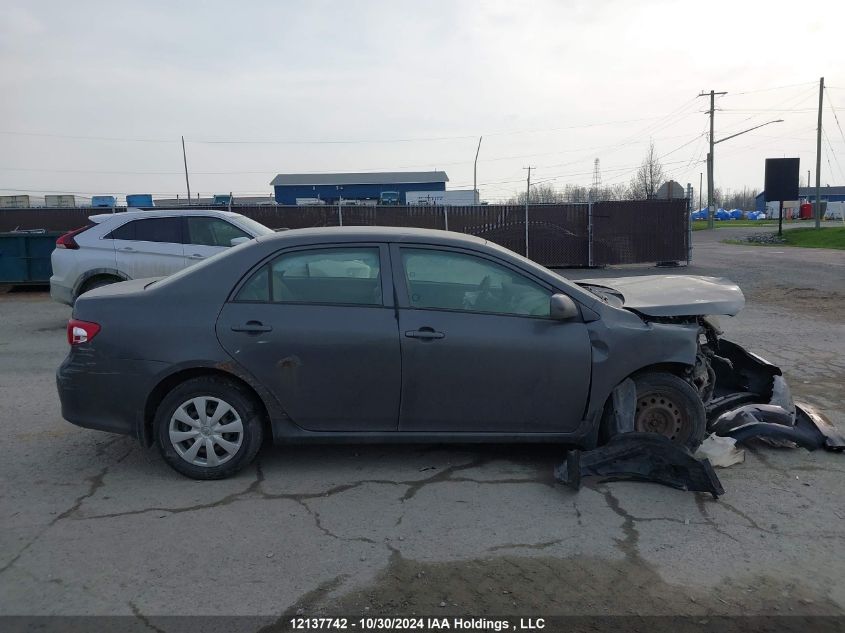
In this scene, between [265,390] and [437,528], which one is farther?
[265,390]

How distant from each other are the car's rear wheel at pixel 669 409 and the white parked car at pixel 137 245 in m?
7.18

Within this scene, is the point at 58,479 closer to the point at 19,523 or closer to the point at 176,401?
the point at 19,523

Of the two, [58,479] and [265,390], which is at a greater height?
[265,390]

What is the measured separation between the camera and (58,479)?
4367 millimetres

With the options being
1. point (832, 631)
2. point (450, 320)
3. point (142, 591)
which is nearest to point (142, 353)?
point (142, 591)

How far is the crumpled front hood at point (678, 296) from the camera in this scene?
4496mm

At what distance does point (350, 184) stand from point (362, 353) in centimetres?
5770

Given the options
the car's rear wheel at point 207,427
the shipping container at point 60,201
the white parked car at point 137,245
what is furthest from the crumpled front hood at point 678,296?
the shipping container at point 60,201

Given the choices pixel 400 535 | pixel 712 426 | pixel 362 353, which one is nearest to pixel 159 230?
pixel 362 353

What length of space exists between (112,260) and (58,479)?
6706 mm

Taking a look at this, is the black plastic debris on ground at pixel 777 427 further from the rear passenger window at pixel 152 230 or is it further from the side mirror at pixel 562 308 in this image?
the rear passenger window at pixel 152 230

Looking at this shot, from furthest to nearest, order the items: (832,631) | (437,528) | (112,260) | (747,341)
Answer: (112,260), (747,341), (437,528), (832,631)

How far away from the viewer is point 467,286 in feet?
14.3

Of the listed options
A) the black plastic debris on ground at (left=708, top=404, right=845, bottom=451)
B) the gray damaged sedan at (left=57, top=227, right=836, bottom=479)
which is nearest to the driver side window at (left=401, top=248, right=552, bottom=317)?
the gray damaged sedan at (left=57, top=227, right=836, bottom=479)
